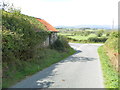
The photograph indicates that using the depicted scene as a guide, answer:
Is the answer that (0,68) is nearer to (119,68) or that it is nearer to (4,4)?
(119,68)

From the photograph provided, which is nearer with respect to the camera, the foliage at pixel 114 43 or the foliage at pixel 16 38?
the foliage at pixel 16 38

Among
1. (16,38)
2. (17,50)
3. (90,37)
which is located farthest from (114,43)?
(90,37)

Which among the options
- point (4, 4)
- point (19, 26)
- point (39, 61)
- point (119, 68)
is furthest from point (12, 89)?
point (4, 4)

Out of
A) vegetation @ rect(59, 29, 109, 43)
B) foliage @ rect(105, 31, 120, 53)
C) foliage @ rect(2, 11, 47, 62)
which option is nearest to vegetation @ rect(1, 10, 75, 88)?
foliage @ rect(2, 11, 47, 62)

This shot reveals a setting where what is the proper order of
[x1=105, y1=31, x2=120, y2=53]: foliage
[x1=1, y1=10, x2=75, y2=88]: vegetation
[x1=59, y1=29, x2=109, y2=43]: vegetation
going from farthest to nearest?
[x1=59, y1=29, x2=109, y2=43]: vegetation, [x1=105, y1=31, x2=120, y2=53]: foliage, [x1=1, y1=10, x2=75, y2=88]: vegetation

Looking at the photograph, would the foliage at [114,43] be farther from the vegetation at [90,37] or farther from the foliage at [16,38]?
the vegetation at [90,37]

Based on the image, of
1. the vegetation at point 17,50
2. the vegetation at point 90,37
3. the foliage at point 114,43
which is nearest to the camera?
the vegetation at point 17,50

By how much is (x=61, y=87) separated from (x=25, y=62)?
437cm

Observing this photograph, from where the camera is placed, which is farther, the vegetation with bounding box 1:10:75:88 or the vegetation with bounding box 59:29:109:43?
the vegetation with bounding box 59:29:109:43

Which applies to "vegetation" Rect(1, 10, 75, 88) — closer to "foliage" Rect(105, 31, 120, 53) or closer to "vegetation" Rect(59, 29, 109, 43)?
"foliage" Rect(105, 31, 120, 53)

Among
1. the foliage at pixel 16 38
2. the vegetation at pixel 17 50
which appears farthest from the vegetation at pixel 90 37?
the foliage at pixel 16 38

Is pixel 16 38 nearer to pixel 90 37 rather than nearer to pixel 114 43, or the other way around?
pixel 114 43

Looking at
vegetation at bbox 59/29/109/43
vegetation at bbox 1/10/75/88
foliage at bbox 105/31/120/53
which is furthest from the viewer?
vegetation at bbox 59/29/109/43

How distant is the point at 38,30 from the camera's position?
1330cm
